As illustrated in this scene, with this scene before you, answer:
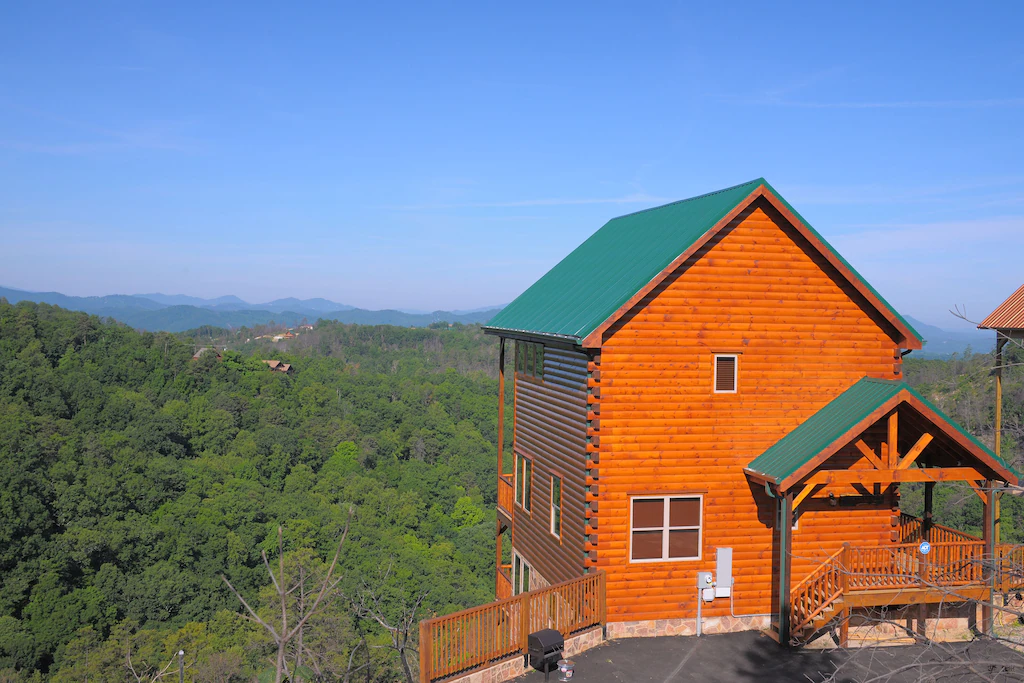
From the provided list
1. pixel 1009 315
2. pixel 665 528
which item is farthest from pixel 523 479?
pixel 1009 315

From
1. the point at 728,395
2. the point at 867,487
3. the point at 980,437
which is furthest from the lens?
the point at 980,437

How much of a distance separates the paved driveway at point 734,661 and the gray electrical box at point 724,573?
0.74 m

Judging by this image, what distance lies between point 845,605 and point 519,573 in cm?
776

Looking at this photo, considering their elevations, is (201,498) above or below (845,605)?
below

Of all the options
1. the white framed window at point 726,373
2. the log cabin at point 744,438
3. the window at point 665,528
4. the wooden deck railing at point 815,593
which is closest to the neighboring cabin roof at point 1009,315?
the log cabin at point 744,438

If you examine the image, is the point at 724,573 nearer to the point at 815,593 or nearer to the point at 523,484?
the point at 815,593

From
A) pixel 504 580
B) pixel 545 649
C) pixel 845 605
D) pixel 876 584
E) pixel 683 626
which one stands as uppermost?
pixel 876 584

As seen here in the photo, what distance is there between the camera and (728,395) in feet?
49.0

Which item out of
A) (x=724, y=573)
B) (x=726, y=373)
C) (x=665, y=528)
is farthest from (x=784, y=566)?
(x=726, y=373)

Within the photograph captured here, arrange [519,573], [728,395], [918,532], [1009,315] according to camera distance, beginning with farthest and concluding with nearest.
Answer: [1009,315] < [519,573] < [918,532] < [728,395]

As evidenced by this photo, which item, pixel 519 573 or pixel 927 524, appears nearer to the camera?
pixel 927 524

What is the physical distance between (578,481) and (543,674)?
341 cm

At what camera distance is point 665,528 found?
47.9 ft

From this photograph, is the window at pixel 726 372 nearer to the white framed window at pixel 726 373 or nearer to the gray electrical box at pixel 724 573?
the white framed window at pixel 726 373
